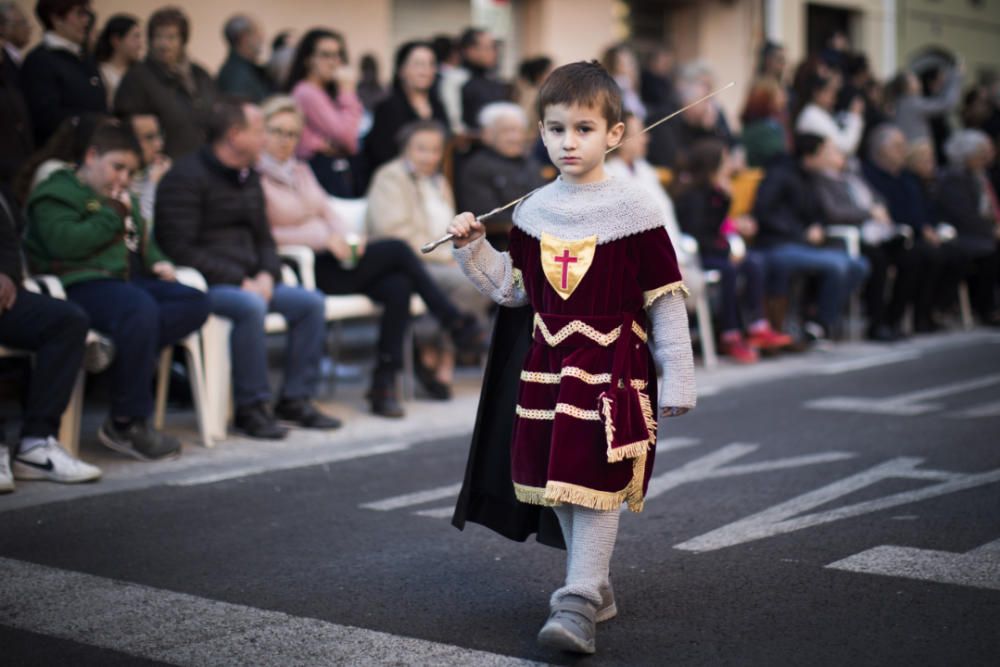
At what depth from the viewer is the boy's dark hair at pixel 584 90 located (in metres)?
4.50

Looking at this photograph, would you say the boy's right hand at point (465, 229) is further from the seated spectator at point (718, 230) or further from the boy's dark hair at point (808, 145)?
the boy's dark hair at point (808, 145)

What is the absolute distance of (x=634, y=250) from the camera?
4.68 metres

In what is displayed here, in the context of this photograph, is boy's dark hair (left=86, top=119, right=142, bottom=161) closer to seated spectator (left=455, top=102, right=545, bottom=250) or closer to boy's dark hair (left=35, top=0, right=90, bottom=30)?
boy's dark hair (left=35, top=0, right=90, bottom=30)

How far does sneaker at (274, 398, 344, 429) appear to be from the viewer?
29.3 feet

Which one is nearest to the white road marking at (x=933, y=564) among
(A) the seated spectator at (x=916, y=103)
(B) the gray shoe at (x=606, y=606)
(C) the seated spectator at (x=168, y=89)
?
(B) the gray shoe at (x=606, y=606)

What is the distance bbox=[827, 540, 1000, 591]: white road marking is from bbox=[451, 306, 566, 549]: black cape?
47.8 inches

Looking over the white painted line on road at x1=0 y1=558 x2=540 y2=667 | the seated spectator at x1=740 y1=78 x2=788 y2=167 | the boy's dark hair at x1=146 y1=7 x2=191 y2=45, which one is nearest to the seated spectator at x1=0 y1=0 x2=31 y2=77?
the boy's dark hair at x1=146 y1=7 x2=191 y2=45

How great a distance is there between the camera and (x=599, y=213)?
4.67m

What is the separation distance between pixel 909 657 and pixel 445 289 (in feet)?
20.8

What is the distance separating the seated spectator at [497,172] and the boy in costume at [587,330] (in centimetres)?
633

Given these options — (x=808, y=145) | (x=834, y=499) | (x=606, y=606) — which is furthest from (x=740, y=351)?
(x=606, y=606)

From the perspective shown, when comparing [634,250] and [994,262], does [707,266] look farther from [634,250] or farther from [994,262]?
[634,250]

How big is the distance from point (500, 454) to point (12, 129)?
5.16 m

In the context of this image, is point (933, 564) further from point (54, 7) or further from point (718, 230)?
point (718, 230)
